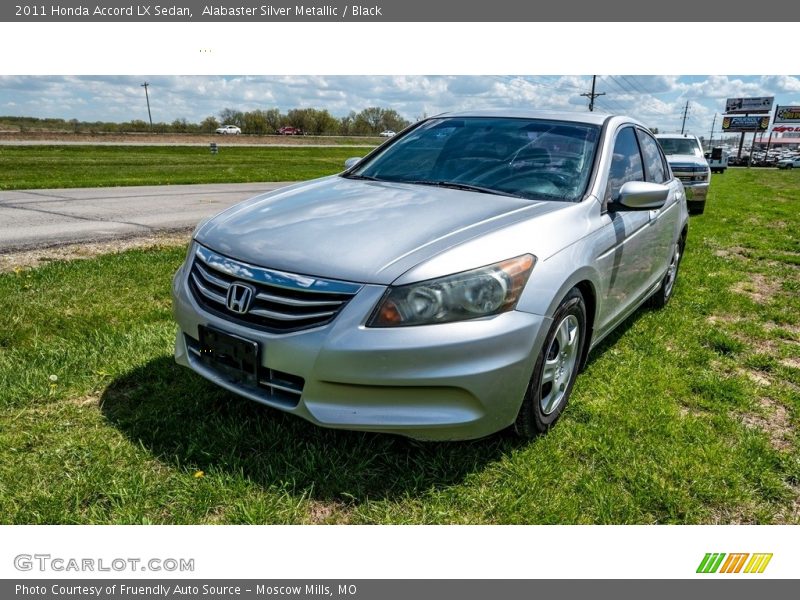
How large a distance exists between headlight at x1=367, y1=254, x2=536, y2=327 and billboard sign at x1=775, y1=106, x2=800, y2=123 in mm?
104871

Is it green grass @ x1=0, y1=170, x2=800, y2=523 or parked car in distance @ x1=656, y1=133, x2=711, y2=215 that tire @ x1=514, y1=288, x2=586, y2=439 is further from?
parked car in distance @ x1=656, y1=133, x2=711, y2=215

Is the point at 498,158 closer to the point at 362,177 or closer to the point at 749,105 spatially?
the point at 362,177

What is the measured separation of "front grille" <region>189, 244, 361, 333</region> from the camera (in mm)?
2369

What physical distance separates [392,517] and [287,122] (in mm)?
82767

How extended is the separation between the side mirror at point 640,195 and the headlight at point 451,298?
117 cm

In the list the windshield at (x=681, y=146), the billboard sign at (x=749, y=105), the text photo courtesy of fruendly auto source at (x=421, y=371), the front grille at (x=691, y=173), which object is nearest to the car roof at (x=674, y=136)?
the windshield at (x=681, y=146)

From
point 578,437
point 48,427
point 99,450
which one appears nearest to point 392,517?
point 578,437

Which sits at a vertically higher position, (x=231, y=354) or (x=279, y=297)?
(x=279, y=297)

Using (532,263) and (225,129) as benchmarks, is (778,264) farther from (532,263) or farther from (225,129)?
(225,129)

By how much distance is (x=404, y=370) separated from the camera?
231 cm

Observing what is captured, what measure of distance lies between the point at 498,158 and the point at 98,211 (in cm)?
798

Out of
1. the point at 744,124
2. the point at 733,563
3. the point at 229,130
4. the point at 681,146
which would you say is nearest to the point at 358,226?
the point at 733,563

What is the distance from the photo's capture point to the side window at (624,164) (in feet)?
11.5

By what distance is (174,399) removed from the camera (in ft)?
10.4
